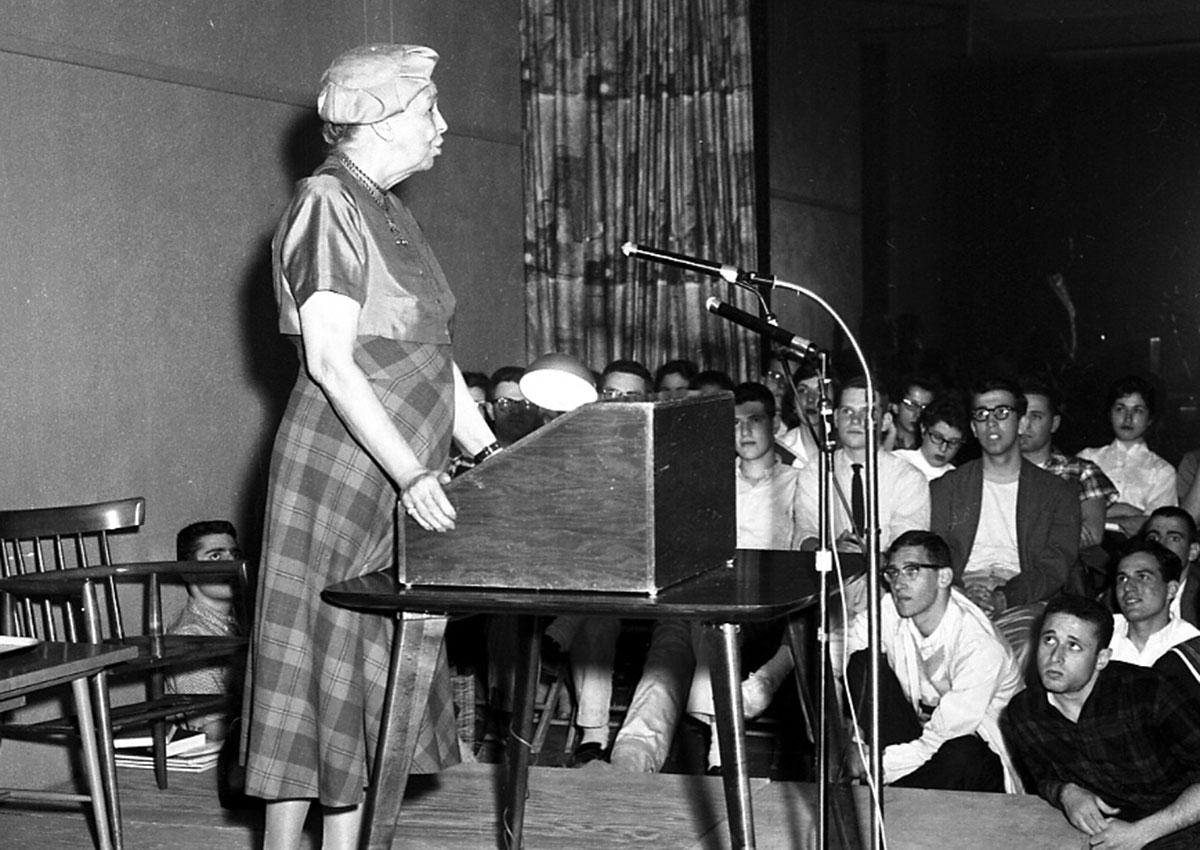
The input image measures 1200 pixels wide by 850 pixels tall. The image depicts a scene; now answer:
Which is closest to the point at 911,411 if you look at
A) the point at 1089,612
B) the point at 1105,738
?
the point at 1089,612

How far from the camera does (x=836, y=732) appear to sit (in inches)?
95.7

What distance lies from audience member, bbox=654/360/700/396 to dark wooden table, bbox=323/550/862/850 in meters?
3.39

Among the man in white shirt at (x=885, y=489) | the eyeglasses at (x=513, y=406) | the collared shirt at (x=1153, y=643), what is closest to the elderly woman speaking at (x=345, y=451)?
the collared shirt at (x=1153, y=643)

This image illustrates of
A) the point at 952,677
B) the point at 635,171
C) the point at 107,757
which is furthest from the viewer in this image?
the point at 635,171

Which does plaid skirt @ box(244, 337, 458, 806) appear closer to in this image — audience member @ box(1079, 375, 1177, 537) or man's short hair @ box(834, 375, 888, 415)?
man's short hair @ box(834, 375, 888, 415)

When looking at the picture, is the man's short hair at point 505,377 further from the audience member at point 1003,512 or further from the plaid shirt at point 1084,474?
the plaid shirt at point 1084,474

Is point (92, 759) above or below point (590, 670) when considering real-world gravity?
above

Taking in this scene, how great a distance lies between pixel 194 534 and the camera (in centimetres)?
421

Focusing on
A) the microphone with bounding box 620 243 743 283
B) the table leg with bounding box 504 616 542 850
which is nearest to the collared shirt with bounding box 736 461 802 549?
the table leg with bounding box 504 616 542 850

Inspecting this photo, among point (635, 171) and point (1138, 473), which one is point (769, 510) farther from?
point (635, 171)

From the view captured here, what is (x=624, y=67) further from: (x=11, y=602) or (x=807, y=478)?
(x=11, y=602)

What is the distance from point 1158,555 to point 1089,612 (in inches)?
26.5

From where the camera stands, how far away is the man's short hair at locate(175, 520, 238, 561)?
4.20m

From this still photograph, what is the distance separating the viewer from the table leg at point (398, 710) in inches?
81.8
